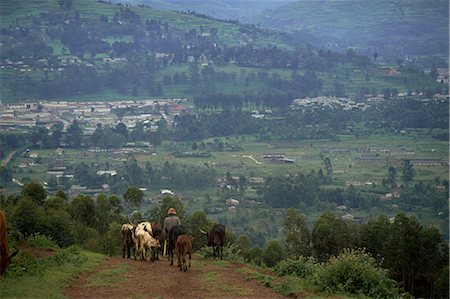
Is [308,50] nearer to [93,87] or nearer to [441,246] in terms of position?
[93,87]

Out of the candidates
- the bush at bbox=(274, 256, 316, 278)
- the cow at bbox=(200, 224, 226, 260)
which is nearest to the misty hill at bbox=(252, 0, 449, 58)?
the cow at bbox=(200, 224, 226, 260)

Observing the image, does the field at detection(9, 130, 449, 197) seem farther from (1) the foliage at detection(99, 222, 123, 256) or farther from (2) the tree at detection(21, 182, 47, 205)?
(1) the foliage at detection(99, 222, 123, 256)

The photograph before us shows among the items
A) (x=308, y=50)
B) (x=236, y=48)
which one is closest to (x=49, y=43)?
(x=236, y=48)

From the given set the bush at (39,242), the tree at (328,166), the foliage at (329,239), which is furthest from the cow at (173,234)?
the tree at (328,166)

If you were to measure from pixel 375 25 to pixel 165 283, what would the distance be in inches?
5386

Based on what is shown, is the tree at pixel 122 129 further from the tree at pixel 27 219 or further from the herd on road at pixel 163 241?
the herd on road at pixel 163 241

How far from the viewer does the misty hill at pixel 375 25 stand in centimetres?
13238

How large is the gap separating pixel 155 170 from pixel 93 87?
122ft

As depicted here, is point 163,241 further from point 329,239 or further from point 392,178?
point 392,178

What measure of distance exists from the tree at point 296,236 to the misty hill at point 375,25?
99719mm

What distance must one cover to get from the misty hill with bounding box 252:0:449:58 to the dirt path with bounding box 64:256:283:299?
115 metres

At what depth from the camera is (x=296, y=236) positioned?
28047 millimetres

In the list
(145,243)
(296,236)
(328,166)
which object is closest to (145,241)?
(145,243)

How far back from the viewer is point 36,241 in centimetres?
1584
